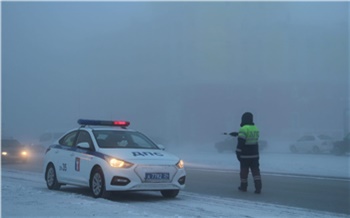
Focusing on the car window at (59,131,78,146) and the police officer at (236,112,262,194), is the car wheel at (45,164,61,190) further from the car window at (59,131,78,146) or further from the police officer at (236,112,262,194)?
the police officer at (236,112,262,194)

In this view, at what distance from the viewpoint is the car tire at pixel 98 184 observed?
9266 millimetres

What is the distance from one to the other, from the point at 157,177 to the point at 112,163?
0.80m

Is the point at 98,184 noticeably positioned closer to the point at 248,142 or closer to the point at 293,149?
the point at 248,142

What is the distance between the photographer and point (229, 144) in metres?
35.4

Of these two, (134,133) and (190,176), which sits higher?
(134,133)

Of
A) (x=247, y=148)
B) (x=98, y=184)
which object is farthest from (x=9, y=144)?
(x=98, y=184)

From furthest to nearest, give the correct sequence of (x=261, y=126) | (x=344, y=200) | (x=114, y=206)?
1. (x=261, y=126)
2. (x=344, y=200)
3. (x=114, y=206)

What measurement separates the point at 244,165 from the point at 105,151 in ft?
10.4

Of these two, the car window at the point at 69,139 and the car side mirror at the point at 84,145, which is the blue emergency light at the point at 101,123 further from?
the car side mirror at the point at 84,145

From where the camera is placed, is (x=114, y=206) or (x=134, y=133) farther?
(x=134, y=133)

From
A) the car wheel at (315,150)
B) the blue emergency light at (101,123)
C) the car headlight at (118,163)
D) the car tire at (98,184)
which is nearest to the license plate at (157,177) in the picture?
the car headlight at (118,163)

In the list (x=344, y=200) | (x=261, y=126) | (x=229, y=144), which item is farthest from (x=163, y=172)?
(x=261, y=126)

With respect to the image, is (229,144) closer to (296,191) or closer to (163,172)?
(296,191)

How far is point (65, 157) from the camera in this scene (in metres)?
10.8
